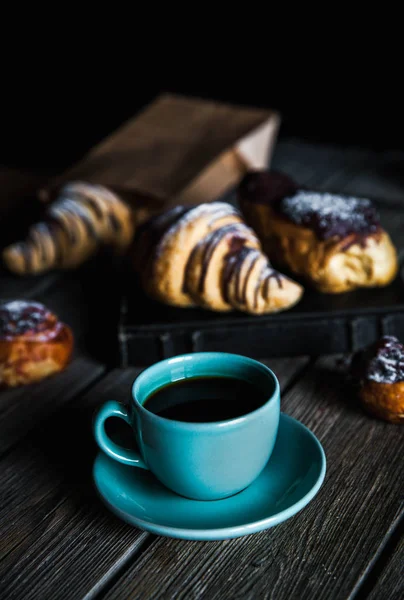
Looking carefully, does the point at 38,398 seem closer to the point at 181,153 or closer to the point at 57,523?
the point at 57,523

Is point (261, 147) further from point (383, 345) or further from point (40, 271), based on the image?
point (383, 345)

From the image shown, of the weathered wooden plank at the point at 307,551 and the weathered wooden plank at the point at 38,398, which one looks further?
the weathered wooden plank at the point at 38,398

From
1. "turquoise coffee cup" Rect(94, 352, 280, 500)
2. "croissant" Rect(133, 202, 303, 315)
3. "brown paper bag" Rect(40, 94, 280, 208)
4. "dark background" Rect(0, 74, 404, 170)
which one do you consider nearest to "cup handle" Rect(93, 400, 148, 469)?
"turquoise coffee cup" Rect(94, 352, 280, 500)

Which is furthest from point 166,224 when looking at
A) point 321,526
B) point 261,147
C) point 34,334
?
point 261,147

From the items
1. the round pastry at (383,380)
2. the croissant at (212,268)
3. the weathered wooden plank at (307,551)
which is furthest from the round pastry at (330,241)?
the weathered wooden plank at (307,551)

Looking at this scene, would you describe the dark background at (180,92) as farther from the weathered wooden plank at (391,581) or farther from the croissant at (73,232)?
the weathered wooden plank at (391,581)

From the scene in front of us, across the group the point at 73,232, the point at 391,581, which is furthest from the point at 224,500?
A: the point at 73,232
